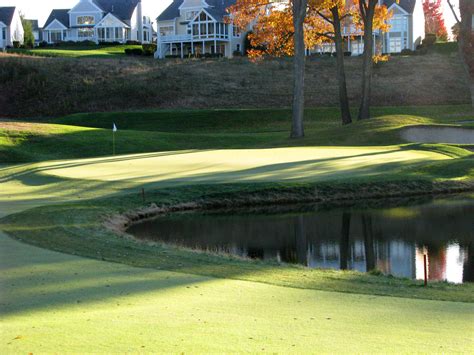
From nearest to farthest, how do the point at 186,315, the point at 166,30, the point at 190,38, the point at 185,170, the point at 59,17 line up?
the point at 186,315 < the point at 185,170 < the point at 190,38 < the point at 166,30 < the point at 59,17

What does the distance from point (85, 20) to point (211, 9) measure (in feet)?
84.9

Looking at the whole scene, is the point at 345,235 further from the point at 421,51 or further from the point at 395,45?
the point at 395,45

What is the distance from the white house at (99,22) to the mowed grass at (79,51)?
7494mm

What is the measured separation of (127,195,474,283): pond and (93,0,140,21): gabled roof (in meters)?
90.2

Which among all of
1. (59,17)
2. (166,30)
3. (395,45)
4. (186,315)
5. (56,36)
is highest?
(59,17)

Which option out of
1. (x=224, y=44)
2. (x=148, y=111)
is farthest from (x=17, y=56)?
(x=224, y=44)

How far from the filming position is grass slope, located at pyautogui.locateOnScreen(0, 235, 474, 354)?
6.82 meters

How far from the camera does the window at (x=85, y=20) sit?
109125 millimetres

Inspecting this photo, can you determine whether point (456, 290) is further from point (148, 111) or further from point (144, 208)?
point (148, 111)

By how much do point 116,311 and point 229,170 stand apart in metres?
17.7

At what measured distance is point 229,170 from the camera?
84.8 feet

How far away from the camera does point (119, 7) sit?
10894 centimetres

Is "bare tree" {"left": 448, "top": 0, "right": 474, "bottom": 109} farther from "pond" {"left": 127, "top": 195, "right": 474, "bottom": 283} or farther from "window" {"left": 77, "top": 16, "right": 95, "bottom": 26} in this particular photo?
"window" {"left": 77, "top": 16, "right": 95, "bottom": 26}

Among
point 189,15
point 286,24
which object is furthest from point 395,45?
point 286,24
